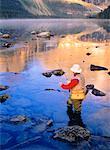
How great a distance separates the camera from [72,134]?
40.1 ft

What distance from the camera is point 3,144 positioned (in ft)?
Answer: 38.7

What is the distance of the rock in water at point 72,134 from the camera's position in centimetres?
1207

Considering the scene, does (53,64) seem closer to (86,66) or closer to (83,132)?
(86,66)

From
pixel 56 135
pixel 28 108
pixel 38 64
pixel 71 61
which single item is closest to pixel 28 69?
pixel 38 64

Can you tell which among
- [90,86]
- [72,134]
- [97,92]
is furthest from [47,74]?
[72,134]

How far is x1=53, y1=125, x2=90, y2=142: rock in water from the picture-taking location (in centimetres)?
1207

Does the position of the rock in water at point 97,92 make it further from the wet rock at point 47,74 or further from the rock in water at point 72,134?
the rock in water at point 72,134

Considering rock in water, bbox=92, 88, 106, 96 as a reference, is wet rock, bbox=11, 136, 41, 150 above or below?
above

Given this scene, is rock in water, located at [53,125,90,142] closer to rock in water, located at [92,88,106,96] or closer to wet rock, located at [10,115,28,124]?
wet rock, located at [10,115,28,124]

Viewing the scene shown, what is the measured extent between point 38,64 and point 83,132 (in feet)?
54.6

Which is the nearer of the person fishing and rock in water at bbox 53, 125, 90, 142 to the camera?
rock in water at bbox 53, 125, 90, 142

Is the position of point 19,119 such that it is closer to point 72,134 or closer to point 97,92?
point 72,134

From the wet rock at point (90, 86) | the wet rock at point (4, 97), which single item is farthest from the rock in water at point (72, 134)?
the wet rock at point (90, 86)

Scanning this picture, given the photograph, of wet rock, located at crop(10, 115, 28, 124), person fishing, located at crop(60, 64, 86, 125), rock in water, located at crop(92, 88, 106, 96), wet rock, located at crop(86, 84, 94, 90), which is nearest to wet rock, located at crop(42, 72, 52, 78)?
wet rock, located at crop(86, 84, 94, 90)
